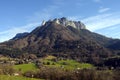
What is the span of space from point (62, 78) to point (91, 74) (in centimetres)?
921

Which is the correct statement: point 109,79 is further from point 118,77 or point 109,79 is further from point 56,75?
point 56,75

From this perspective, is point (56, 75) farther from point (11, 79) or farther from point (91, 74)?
point (11, 79)

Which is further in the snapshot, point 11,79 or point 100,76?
point 100,76

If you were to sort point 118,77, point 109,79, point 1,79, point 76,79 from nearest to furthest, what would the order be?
point 1,79 → point 76,79 → point 109,79 → point 118,77

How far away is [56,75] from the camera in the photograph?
284 ft

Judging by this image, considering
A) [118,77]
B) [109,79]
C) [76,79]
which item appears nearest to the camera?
[76,79]

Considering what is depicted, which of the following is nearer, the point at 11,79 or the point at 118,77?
the point at 11,79

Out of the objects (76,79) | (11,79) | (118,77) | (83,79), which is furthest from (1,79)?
(118,77)

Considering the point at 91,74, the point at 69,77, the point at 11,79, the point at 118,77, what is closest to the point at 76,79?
the point at 69,77

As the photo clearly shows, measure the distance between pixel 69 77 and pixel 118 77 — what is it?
17902 mm

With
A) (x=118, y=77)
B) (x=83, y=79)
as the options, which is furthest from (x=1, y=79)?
(x=118, y=77)

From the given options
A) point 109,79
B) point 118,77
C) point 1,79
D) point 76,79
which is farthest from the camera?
point 118,77

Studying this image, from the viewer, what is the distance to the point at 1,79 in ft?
117

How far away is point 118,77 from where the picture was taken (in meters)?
86.5
